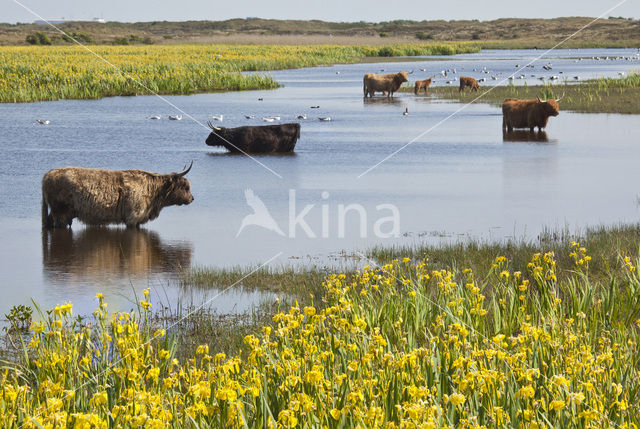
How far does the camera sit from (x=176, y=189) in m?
11.4

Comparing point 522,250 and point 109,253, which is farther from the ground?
point 522,250

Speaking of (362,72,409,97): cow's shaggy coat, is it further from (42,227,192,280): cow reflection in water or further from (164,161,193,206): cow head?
(42,227,192,280): cow reflection in water

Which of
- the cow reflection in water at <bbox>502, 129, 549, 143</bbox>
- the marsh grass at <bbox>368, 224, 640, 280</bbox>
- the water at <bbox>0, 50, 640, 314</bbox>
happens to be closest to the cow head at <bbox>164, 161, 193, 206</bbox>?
the water at <bbox>0, 50, 640, 314</bbox>

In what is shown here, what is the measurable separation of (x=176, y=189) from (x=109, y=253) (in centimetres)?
192

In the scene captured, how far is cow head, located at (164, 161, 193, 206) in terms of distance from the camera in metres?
11.2

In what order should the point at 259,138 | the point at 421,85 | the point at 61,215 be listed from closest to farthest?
1. the point at 61,215
2. the point at 259,138
3. the point at 421,85

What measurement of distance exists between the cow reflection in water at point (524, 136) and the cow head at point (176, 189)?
459 inches

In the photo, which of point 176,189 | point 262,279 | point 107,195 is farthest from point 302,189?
point 262,279

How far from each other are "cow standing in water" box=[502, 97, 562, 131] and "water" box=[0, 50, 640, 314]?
1.50ft

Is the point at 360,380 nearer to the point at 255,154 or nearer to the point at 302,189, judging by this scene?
the point at 302,189

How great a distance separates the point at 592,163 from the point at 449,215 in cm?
616

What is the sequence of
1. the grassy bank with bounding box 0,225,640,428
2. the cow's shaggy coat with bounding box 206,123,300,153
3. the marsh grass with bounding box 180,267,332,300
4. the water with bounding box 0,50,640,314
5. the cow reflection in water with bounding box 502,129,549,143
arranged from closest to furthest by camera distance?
the grassy bank with bounding box 0,225,640,428
the marsh grass with bounding box 180,267,332,300
the water with bounding box 0,50,640,314
the cow's shaggy coat with bounding box 206,123,300,153
the cow reflection in water with bounding box 502,129,549,143

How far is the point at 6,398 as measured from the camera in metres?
3.98

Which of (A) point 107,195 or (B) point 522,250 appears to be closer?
(B) point 522,250
